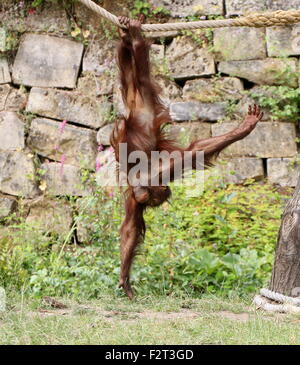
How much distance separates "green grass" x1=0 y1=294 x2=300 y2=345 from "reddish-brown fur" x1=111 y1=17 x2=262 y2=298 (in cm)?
38

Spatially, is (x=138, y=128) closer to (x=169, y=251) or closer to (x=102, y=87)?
(x=169, y=251)

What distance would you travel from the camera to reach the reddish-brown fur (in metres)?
3.77

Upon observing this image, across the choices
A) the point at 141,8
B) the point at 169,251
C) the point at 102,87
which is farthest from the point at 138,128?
the point at 141,8

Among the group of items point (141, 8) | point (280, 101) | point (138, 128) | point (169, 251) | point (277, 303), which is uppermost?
point (141, 8)

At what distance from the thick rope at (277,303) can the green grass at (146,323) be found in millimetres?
78

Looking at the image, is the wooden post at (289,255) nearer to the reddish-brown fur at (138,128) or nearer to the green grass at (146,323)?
the green grass at (146,323)

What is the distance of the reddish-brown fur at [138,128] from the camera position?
148 inches

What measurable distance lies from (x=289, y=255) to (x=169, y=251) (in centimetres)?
114

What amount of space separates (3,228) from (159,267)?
1761 mm

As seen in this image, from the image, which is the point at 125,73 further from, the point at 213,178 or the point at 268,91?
the point at 268,91

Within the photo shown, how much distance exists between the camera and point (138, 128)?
3.99 meters

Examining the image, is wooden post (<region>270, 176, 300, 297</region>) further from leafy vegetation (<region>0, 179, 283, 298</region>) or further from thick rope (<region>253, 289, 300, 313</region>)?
leafy vegetation (<region>0, 179, 283, 298</region>)

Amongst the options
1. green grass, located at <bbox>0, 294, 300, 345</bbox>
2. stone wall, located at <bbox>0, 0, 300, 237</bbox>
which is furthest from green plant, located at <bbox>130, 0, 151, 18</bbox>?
green grass, located at <bbox>0, 294, 300, 345</bbox>

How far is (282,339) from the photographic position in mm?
2791
